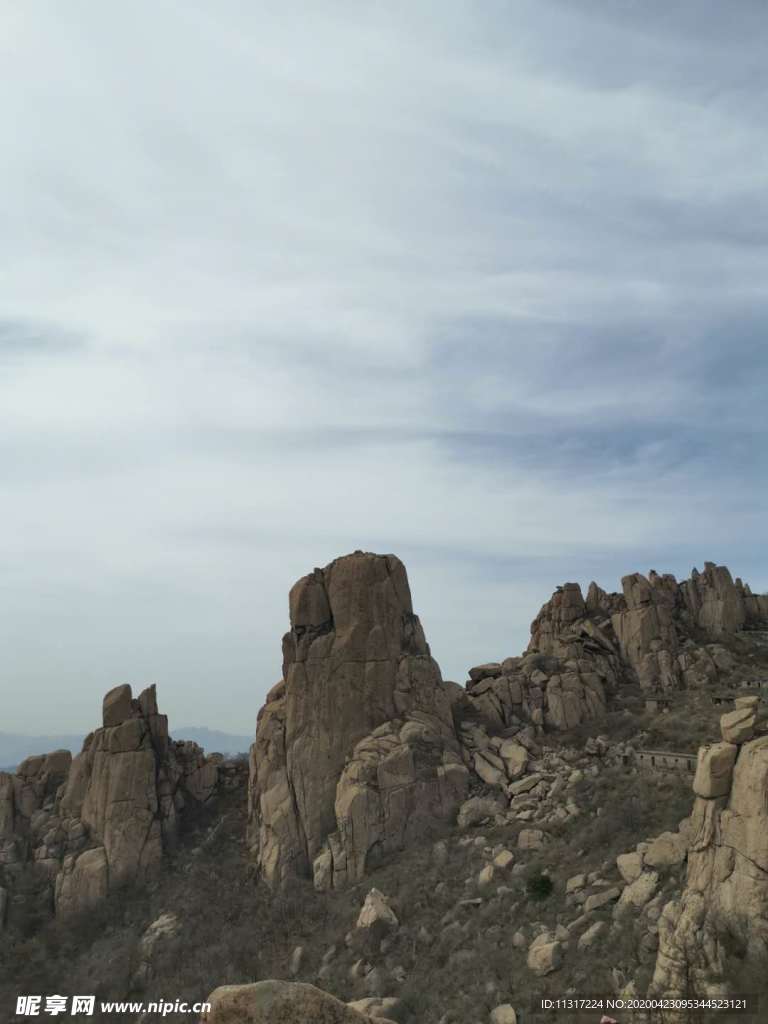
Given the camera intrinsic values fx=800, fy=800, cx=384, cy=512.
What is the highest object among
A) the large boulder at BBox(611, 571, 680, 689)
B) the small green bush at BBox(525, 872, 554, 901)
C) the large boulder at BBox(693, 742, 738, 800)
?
the large boulder at BBox(611, 571, 680, 689)

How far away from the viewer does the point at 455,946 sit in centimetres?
3831

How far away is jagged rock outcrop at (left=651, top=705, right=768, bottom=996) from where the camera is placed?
1043 inches

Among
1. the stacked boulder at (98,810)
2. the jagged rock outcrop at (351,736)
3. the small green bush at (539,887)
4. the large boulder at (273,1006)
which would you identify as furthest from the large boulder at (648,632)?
the large boulder at (273,1006)

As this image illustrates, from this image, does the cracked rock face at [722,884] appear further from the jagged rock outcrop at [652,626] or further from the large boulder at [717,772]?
the jagged rock outcrop at [652,626]

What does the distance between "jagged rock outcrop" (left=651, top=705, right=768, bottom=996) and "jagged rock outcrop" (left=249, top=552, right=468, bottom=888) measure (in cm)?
2408

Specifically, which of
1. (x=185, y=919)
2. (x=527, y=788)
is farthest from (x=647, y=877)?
(x=185, y=919)

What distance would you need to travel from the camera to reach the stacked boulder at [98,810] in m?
59.1

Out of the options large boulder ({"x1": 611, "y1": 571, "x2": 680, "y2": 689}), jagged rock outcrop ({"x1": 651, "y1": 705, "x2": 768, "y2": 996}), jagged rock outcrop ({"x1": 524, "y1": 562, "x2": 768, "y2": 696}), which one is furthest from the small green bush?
large boulder ({"x1": 611, "y1": 571, "x2": 680, "y2": 689})

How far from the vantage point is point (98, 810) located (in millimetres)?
62000

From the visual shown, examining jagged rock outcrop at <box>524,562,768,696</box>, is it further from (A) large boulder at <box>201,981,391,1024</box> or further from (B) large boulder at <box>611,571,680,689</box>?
(A) large boulder at <box>201,981,391,1024</box>

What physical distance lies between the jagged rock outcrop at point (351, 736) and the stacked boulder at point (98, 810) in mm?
8606

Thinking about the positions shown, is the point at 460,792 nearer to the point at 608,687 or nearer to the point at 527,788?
the point at 527,788

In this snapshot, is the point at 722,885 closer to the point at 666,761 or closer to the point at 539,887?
the point at 539,887

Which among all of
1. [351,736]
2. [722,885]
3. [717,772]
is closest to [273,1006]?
[722,885]
